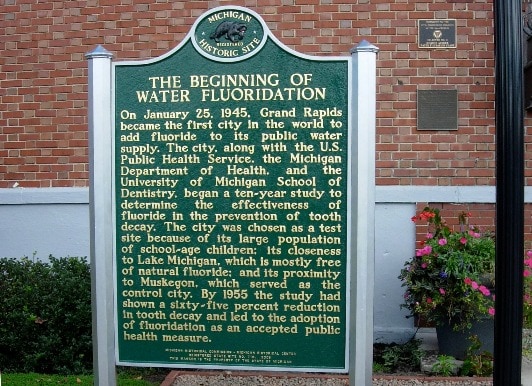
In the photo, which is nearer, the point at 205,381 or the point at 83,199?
the point at 205,381

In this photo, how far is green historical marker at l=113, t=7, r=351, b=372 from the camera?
346cm

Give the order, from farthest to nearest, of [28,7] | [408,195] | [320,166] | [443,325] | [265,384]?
1. [28,7]
2. [408,195]
3. [443,325]
4. [265,384]
5. [320,166]

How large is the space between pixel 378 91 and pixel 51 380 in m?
3.96

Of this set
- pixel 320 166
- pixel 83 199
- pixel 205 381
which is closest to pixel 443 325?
pixel 205 381

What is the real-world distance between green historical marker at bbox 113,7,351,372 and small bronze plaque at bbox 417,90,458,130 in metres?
3.10

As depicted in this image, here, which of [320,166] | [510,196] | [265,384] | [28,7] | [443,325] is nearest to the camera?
[510,196]

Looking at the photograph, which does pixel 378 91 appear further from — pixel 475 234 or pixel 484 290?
pixel 484 290

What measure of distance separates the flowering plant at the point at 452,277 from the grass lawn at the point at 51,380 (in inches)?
94.1

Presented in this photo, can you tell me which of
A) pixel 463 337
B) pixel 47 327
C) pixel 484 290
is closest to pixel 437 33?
pixel 484 290

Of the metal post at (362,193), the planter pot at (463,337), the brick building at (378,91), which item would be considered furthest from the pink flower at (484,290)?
the metal post at (362,193)

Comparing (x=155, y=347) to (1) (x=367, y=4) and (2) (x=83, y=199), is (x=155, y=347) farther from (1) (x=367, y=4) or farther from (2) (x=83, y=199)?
(1) (x=367, y=4)

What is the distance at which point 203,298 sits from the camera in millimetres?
3570

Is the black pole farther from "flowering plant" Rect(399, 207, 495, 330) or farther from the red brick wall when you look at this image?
the red brick wall

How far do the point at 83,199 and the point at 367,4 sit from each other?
3.50m
